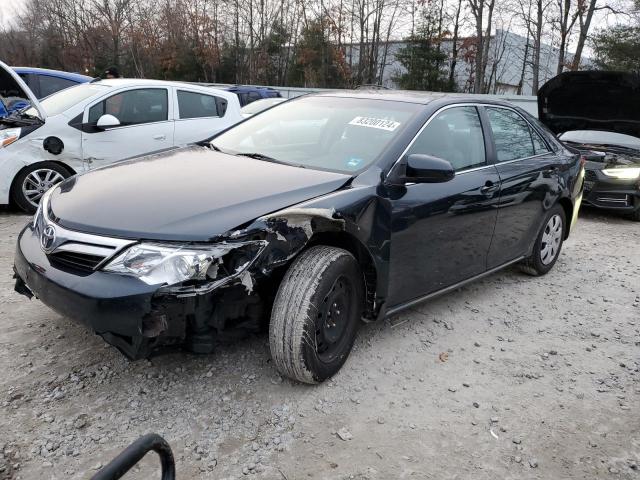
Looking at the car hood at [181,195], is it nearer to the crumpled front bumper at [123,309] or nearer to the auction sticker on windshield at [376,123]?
the crumpled front bumper at [123,309]

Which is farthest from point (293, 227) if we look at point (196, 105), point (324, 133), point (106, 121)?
point (196, 105)

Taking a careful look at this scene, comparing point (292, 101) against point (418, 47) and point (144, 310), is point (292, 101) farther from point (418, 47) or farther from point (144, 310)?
point (418, 47)

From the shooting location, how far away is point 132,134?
6.49 meters

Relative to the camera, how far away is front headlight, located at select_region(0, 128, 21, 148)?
566 centimetres

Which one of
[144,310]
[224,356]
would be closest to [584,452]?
[224,356]

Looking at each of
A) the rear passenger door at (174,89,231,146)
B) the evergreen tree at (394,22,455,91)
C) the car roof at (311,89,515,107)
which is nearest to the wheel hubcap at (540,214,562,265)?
the car roof at (311,89,515,107)

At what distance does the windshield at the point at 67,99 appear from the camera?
6.20 metres

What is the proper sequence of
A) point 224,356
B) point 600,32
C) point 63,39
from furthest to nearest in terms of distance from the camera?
point 63,39, point 600,32, point 224,356

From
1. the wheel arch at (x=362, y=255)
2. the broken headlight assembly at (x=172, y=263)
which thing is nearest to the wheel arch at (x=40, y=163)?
the broken headlight assembly at (x=172, y=263)

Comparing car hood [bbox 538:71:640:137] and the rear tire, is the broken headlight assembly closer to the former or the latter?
the rear tire

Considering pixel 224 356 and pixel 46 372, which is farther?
pixel 224 356

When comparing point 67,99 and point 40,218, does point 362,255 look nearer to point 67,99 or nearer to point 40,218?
point 40,218

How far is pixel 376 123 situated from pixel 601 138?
6.55 meters

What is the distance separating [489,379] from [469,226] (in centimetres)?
103
